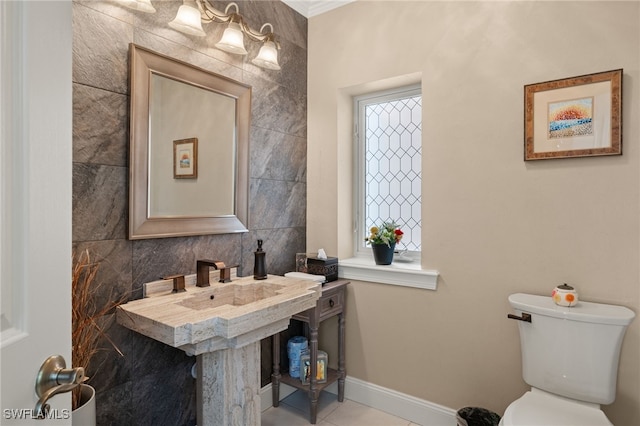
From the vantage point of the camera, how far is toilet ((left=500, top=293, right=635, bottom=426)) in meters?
1.44

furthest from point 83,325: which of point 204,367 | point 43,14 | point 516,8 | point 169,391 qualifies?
point 516,8

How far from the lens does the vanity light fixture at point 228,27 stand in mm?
1685

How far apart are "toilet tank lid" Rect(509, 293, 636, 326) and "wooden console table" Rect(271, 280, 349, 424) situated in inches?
40.3

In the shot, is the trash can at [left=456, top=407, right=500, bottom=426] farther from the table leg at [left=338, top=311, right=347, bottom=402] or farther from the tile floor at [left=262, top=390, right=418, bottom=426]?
the table leg at [left=338, top=311, right=347, bottom=402]

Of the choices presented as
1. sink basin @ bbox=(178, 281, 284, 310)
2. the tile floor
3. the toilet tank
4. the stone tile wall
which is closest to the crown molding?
the stone tile wall

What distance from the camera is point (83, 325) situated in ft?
4.40

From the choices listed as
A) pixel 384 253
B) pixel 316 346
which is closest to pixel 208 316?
pixel 316 346

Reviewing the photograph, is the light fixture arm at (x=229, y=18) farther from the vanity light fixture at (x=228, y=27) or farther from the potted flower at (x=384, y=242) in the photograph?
the potted flower at (x=384, y=242)

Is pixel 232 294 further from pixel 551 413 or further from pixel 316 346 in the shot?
pixel 551 413

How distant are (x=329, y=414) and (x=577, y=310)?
1.53m

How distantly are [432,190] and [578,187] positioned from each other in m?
0.71

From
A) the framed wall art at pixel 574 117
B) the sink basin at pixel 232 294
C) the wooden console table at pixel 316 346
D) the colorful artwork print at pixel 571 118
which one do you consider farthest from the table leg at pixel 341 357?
the colorful artwork print at pixel 571 118

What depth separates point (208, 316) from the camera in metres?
1.38

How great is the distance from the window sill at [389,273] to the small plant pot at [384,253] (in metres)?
0.03
